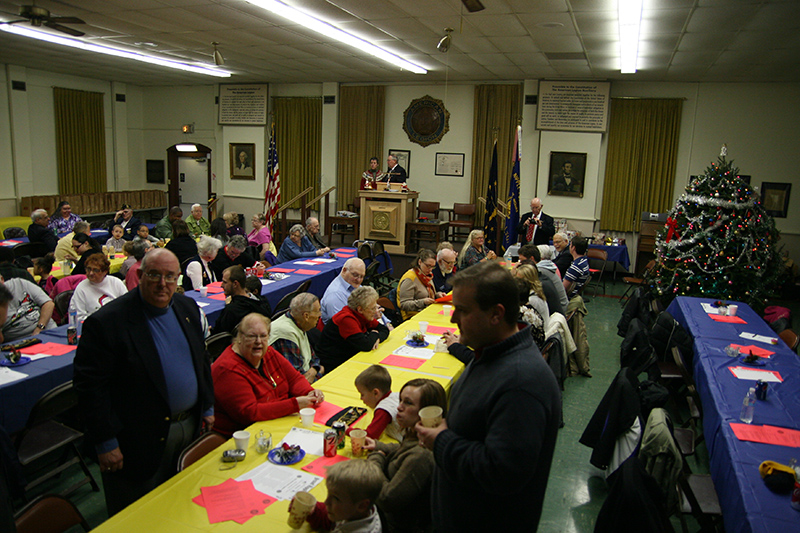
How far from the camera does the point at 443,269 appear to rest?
6.96 metres

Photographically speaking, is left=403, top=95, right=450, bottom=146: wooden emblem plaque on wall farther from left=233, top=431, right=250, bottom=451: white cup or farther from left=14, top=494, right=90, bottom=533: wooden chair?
left=14, top=494, right=90, bottom=533: wooden chair

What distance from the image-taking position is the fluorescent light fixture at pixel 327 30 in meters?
6.84

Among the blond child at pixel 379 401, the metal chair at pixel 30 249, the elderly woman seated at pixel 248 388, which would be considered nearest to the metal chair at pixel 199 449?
the elderly woman seated at pixel 248 388

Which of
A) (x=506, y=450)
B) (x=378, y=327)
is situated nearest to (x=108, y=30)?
(x=378, y=327)

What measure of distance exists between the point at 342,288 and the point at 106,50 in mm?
8539

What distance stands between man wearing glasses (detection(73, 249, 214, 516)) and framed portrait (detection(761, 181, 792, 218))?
12.2 meters

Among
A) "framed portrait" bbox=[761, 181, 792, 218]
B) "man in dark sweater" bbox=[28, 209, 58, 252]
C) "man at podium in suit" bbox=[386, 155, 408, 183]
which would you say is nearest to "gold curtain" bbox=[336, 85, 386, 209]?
"man at podium in suit" bbox=[386, 155, 408, 183]

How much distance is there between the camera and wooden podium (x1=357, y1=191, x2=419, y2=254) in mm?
11492

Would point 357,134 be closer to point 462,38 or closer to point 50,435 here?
point 462,38

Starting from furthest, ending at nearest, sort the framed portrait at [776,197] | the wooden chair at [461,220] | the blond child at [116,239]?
the wooden chair at [461,220]
the framed portrait at [776,197]
the blond child at [116,239]

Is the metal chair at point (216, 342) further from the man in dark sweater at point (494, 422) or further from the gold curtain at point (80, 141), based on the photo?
the gold curtain at point (80, 141)

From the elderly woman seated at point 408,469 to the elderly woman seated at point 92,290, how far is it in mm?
3504

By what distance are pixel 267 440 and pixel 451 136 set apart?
37.2 feet

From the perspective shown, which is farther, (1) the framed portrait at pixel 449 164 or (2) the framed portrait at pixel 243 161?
(2) the framed portrait at pixel 243 161
